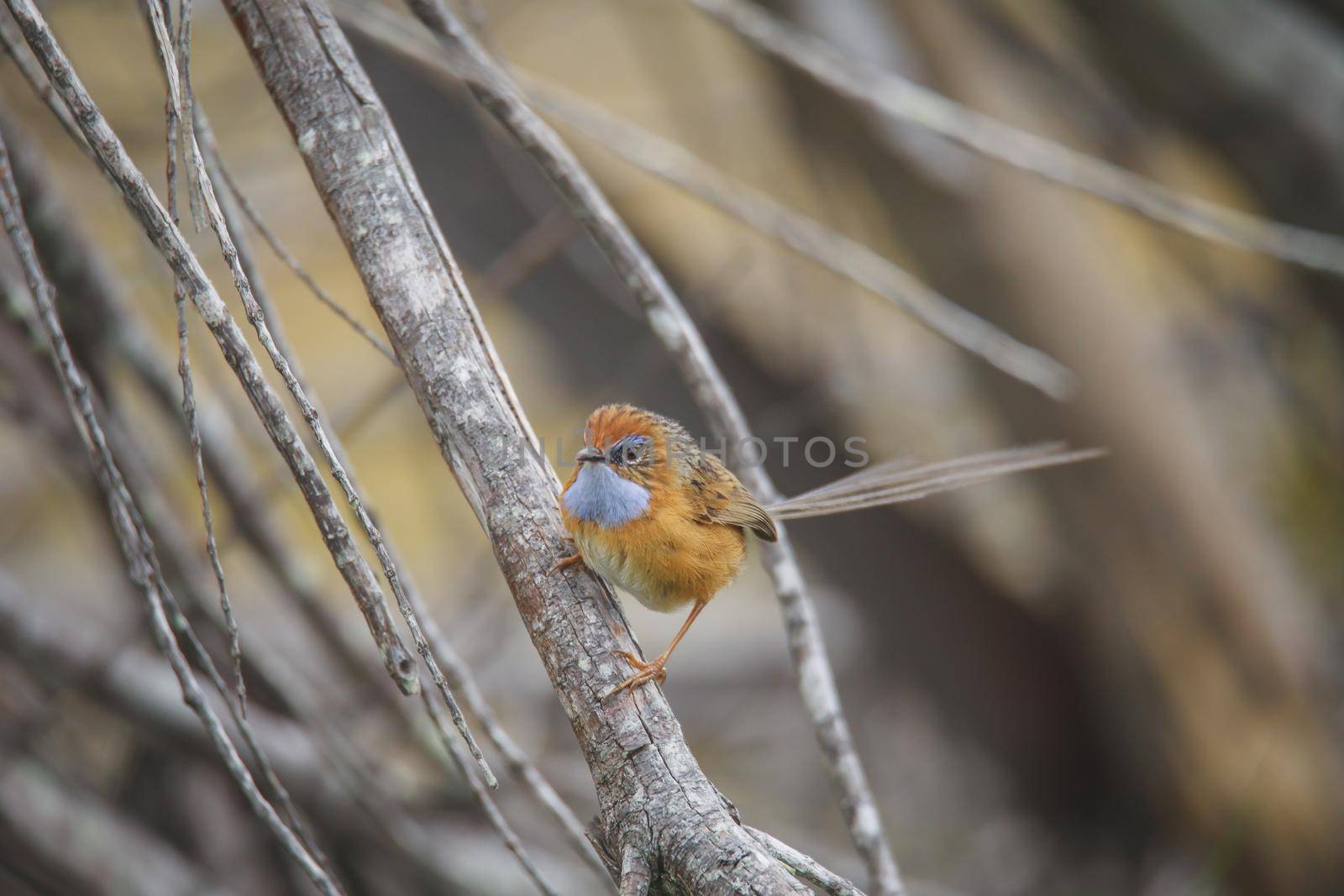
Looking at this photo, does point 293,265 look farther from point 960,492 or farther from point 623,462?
point 960,492

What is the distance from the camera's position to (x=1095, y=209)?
6.70 metres

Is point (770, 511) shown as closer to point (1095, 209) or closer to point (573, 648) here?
point (573, 648)

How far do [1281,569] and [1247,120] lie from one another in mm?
2313

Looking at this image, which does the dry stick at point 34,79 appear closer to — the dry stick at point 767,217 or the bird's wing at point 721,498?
the dry stick at point 767,217

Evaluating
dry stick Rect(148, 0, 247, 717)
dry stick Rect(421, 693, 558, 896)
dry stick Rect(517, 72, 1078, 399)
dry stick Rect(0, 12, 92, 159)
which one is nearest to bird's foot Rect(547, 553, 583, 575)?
dry stick Rect(421, 693, 558, 896)

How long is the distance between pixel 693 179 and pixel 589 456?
77 cm

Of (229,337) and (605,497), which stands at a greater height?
(605,497)

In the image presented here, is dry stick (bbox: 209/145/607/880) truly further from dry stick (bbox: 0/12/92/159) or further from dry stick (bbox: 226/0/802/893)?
dry stick (bbox: 0/12/92/159)

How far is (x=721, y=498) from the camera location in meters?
2.86

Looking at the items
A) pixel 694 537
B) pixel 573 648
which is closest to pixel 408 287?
pixel 573 648

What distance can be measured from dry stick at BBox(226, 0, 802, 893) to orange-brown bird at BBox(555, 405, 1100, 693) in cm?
44

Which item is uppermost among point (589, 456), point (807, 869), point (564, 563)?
point (589, 456)

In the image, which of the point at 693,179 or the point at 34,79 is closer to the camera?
the point at 34,79

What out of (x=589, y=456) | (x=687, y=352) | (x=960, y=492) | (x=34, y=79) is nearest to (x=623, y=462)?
(x=589, y=456)
